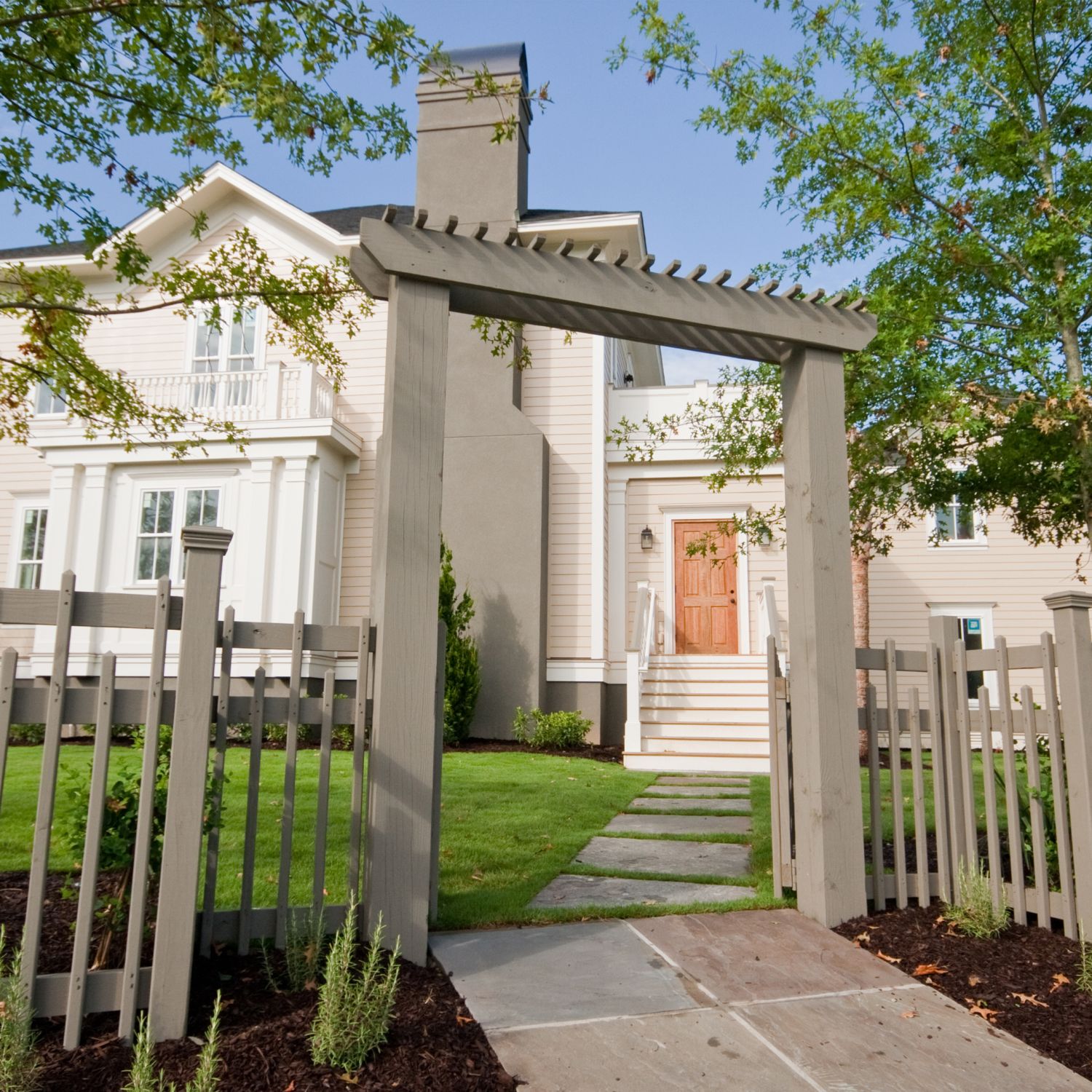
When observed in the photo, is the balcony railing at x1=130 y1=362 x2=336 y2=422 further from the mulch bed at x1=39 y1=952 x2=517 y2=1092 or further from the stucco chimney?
the mulch bed at x1=39 y1=952 x2=517 y2=1092

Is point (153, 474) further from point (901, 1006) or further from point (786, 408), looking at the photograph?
point (901, 1006)

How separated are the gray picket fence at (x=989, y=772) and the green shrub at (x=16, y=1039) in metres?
3.23

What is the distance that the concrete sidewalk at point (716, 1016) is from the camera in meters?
2.75

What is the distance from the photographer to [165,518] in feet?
45.4

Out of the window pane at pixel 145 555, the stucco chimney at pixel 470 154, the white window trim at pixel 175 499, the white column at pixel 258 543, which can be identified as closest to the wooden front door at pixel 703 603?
the stucco chimney at pixel 470 154

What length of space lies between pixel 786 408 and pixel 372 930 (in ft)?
10.7

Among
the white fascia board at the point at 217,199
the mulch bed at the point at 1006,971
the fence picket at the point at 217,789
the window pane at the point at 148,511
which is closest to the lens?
the mulch bed at the point at 1006,971

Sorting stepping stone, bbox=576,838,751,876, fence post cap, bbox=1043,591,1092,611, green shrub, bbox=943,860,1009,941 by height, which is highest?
fence post cap, bbox=1043,591,1092,611

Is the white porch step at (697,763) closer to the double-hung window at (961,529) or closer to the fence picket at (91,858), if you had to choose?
the double-hung window at (961,529)

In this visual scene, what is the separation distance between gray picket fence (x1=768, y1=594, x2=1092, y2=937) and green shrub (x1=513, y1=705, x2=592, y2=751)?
25.8 ft

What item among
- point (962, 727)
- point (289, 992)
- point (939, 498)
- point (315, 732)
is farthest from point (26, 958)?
point (315, 732)

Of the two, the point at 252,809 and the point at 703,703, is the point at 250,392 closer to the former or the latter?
the point at 703,703

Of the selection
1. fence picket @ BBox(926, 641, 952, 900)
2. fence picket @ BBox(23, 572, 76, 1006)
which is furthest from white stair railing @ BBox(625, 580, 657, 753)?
fence picket @ BBox(23, 572, 76, 1006)

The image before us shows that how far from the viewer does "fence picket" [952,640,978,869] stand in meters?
4.34
